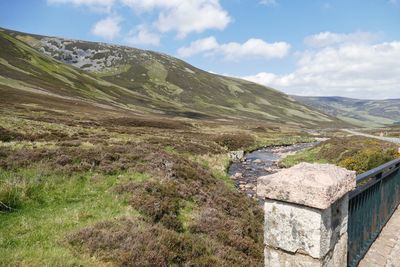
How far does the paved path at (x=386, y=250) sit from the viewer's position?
6.30m

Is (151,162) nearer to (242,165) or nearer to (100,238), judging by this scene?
(100,238)

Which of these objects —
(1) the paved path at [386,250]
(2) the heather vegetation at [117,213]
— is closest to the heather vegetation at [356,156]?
(2) the heather vegetation at [117,213]

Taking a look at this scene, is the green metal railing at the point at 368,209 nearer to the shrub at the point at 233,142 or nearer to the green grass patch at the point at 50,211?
the green grass patch at the point at 50,211

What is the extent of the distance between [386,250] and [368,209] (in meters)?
1.02

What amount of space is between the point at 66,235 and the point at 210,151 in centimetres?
2953

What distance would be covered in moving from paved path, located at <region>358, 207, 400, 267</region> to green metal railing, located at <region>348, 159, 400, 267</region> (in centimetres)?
12

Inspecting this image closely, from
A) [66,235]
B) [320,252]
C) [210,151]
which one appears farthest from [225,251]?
[210,151]

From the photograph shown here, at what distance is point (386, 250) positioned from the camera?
691 centimetres

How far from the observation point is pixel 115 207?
11477 mm

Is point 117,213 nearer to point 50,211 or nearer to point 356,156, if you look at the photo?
point 50,211

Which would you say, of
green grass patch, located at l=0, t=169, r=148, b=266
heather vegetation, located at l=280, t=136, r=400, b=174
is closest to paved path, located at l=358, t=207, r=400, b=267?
green grass patch, located at l=0, t=169, r=148, b=266

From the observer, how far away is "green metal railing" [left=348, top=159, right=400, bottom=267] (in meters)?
5.82

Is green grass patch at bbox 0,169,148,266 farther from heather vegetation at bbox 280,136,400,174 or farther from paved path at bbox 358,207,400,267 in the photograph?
heather vegetation at bbox 280,136,400,174

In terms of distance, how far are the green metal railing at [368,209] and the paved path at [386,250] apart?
4.6 inches
